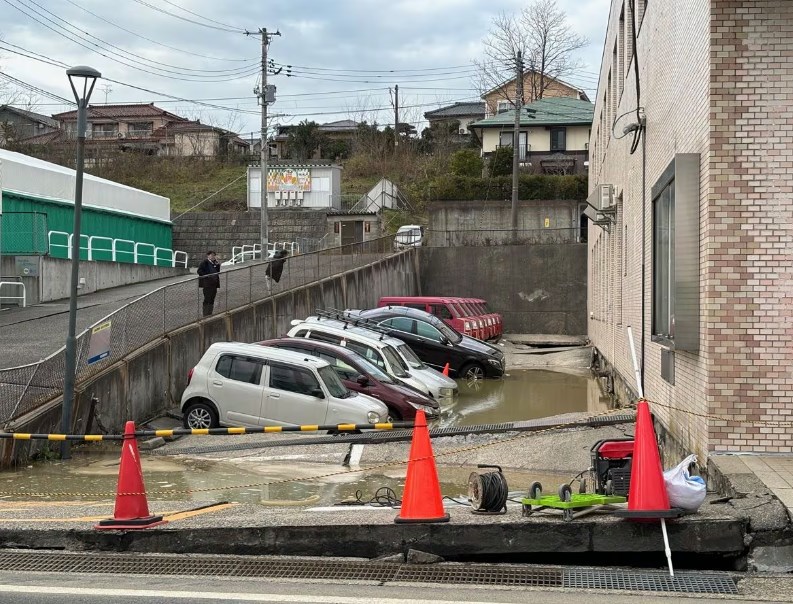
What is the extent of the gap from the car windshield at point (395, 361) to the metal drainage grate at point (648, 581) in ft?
45.2

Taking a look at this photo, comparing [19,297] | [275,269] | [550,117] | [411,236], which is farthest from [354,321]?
[550,117]

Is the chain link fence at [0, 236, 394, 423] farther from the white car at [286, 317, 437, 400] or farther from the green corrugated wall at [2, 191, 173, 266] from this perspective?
the green corrugated wall at [2, 191, 173, 266]

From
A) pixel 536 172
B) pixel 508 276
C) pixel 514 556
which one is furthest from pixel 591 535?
pixel 536 172

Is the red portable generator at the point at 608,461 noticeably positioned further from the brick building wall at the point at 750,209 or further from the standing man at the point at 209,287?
the standing man at the point at 209,287

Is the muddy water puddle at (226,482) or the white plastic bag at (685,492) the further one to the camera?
the muddy water puddle at (226,482)

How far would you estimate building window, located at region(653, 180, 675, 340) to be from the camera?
35.1ft

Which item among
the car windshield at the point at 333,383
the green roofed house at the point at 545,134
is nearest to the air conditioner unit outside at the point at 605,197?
the car windshield at the point at 333,383

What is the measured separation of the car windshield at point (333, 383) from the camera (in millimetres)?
16372

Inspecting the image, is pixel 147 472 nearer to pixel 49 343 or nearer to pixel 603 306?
pixel 49 343

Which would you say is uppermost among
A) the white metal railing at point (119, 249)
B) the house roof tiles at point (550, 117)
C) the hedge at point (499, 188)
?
the house roof tiles at point (550, 117)

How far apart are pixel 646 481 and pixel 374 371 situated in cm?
1183

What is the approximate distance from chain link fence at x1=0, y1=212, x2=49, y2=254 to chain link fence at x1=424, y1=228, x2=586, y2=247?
22977mm

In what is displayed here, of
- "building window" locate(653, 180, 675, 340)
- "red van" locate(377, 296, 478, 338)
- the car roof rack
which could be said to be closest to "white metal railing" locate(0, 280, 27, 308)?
the car roof rack

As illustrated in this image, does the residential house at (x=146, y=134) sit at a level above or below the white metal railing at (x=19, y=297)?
above
